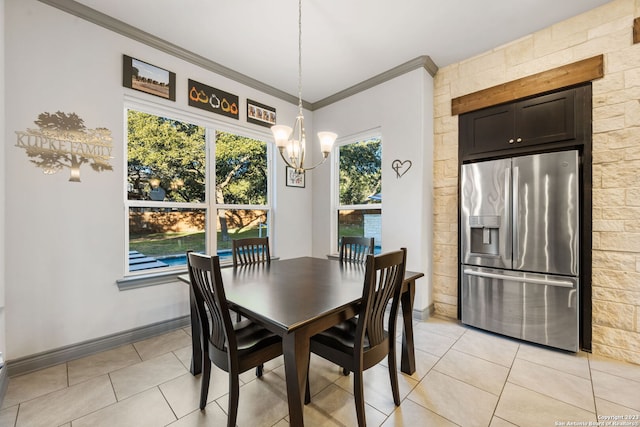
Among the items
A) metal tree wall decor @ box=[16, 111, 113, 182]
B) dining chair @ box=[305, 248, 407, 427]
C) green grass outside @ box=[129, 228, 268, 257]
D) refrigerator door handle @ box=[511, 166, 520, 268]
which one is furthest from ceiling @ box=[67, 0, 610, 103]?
dining chair @ box=[305, 248, 407, 427]

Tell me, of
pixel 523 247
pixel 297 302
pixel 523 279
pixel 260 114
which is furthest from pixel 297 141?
pixel 523 279

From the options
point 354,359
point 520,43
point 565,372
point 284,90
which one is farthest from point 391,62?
point 565,372

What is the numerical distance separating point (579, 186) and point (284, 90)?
345 centimetres

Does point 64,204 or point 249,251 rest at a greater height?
point 64,204

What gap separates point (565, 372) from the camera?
6.77ft

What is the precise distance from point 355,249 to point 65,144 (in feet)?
8.83

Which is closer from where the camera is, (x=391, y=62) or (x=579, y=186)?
(x=579, y=186)

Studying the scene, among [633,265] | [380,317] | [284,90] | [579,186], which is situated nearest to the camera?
[380,317]

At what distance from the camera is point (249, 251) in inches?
105

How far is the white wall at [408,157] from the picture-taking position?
306 cm

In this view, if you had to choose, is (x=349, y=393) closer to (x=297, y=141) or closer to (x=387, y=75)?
(x=297, y=141)

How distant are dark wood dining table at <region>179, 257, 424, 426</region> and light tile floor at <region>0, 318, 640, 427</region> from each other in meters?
0.30

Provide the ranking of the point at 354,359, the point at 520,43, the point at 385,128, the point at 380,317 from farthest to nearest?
the point at 385,128 < the point at 520,43 < the point at 380,317 < the point at 354,359

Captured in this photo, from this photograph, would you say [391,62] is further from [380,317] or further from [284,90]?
[380,317]
